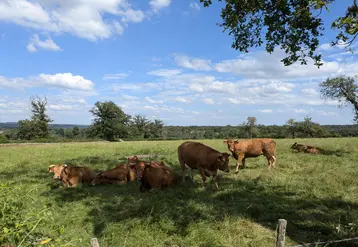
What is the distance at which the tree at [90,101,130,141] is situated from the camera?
7724 centimetres

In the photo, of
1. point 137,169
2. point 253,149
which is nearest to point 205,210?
point 137,169

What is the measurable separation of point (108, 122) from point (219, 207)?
7261 cm

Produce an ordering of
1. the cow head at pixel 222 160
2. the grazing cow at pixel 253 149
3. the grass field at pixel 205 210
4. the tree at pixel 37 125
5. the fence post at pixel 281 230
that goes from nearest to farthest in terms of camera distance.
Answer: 1. the fence post at pixel 281 230
2. the grass field at pixel 205 210
3. the cow head at pixel 222 160
4. the grazing cow at pixel 253 149
5. the tree at pixel 37 125

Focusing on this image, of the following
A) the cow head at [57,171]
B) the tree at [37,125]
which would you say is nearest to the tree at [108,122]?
the tree at [37,125]

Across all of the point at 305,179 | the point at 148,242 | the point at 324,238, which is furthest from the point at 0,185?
the point at 305,179

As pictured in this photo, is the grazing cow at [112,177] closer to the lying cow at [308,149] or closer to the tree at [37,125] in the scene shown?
the lying cow at [308,149]

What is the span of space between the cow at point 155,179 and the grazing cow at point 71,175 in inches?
107

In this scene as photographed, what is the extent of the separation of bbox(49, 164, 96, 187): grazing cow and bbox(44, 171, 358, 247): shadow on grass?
0.85 metres

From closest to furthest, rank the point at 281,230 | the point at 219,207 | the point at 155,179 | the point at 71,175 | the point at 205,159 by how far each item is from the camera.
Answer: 1. the point at 281,230
2. the point at 219,207
3. the point at 155,179
4. the point at 205,159
5. the point at 71,175

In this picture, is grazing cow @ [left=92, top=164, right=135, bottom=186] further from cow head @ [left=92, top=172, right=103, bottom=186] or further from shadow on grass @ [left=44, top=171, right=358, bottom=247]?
shadow on grass @ [left=44, top=171, right=358, bottom=247]

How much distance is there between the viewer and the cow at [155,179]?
9.72 m

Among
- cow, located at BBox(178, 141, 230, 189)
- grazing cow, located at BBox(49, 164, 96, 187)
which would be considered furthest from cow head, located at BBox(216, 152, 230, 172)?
grazing cow, located at BBox(49, 164, 96, 187)

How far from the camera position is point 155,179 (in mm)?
9727

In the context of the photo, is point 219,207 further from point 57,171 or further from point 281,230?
point 57,171
